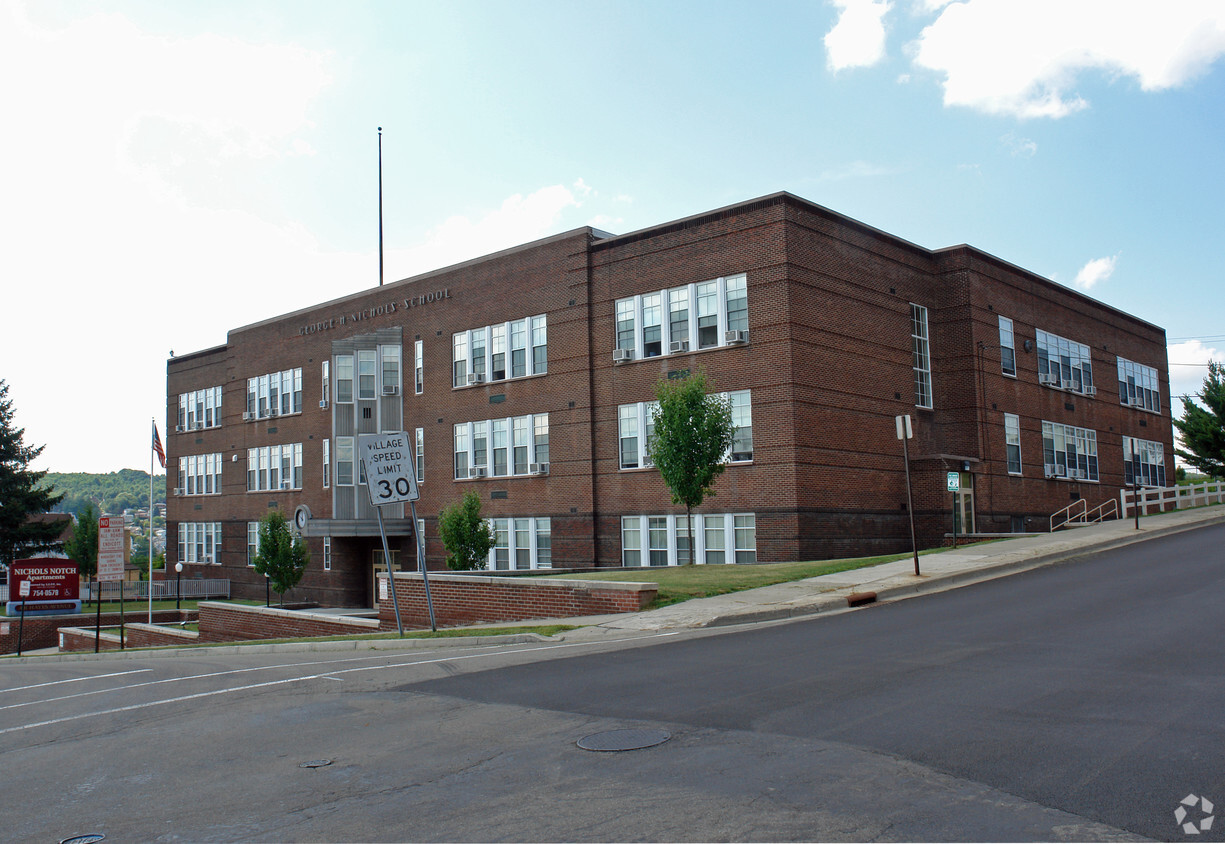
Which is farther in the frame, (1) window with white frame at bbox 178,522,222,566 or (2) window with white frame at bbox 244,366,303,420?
(1) window with white frame at bbox 178,522,222,566

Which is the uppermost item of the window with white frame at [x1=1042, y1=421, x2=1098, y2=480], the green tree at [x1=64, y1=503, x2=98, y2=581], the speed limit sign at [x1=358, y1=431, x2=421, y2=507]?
the window with white frame at [x1=1042, y1=421, x2=1098, y2=480]

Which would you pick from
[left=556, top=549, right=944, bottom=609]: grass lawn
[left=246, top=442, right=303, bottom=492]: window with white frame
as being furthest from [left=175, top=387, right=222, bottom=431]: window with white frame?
[left=556, top=549, right=944, bottom=609]: grass lawn

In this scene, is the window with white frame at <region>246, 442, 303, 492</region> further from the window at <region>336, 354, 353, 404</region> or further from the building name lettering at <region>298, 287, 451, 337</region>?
the building name lettering at <region>298, 287, 451, 337</region>

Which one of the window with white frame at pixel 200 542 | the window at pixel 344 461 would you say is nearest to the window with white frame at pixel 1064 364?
the window at pixel 344 461

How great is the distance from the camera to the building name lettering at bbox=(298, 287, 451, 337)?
128ft

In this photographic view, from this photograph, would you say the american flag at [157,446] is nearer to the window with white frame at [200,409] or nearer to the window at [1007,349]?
the window with white frame at [200,409]

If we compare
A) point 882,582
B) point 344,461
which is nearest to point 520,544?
point 344,461

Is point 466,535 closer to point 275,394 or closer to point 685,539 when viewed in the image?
point 685,539

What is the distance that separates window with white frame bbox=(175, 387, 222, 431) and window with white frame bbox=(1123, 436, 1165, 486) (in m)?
45.1

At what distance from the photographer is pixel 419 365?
39.7 m

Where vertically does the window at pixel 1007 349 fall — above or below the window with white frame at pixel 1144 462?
above

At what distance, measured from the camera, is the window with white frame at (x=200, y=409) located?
5150 cm

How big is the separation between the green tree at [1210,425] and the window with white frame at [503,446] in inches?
1411

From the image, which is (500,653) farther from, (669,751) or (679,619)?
(669,751)
